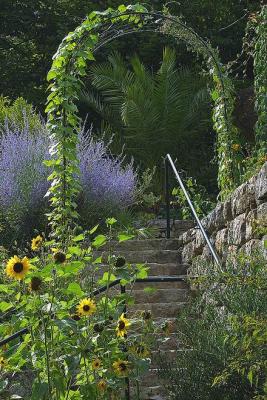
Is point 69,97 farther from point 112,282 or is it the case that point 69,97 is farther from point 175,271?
point 112,282

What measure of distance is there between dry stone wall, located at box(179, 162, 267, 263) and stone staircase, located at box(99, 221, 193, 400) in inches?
13.3

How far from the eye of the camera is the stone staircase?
5.66 m

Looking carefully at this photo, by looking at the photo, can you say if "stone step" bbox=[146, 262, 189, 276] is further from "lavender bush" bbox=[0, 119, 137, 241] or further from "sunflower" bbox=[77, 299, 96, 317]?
"sunflower" bbox=[77, 299, 96, 317]

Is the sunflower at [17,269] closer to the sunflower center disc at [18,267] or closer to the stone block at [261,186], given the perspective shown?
the sunflower center disc at [18,267]

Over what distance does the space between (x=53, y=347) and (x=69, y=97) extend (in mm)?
3677

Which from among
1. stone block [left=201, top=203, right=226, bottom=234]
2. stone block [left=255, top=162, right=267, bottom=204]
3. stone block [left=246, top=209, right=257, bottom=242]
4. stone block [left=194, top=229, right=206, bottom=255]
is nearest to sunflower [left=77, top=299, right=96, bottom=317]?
stone block [left=255, top=162, right=267, bottom=204]

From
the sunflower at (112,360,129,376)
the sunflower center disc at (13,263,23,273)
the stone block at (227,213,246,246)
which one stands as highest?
the stone block at (227,213,246,246)

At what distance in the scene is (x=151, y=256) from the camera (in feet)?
26.1

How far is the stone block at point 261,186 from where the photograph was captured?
5.40 metres

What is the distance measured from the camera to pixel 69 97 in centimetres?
725

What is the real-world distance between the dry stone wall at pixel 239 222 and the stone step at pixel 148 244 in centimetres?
88

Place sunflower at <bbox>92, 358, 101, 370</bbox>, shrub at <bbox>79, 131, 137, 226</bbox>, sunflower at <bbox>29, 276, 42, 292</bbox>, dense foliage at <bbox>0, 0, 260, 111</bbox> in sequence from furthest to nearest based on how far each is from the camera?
1. dense foliage at <bbox>0, 0, 260, 111</bbox>
2. shrub at <bbox>79, 131, 137, 226</bbox>
3. sunflower at <bbox>92, 358, 101, 370</bbox>
4. sunflower at <bbox>29, 276, 42, 292</bbox>

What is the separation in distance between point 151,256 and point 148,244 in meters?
0.36

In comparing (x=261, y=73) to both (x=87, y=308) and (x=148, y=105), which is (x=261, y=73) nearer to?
(x=87, y=308)
